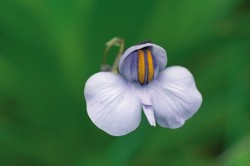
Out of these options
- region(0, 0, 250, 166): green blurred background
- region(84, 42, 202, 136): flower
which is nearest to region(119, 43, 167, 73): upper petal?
region(84, 42, 202, 136): flower

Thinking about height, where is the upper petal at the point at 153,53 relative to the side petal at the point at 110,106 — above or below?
above

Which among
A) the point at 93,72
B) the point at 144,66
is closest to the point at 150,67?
the point at 144,66

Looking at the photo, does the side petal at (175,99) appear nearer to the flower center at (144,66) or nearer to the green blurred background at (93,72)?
the flower center at (144,66)

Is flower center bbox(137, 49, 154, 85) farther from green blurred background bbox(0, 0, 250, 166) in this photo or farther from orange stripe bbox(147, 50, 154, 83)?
green blurred background bbox(0, 0, 250, 166)

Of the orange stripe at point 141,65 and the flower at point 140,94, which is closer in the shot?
the flower at point 140,94

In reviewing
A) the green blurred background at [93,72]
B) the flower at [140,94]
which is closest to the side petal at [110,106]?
the flower at [140,94]

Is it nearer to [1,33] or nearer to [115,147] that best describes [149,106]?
[115,147]

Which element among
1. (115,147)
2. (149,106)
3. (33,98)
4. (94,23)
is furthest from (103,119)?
(33,98)
